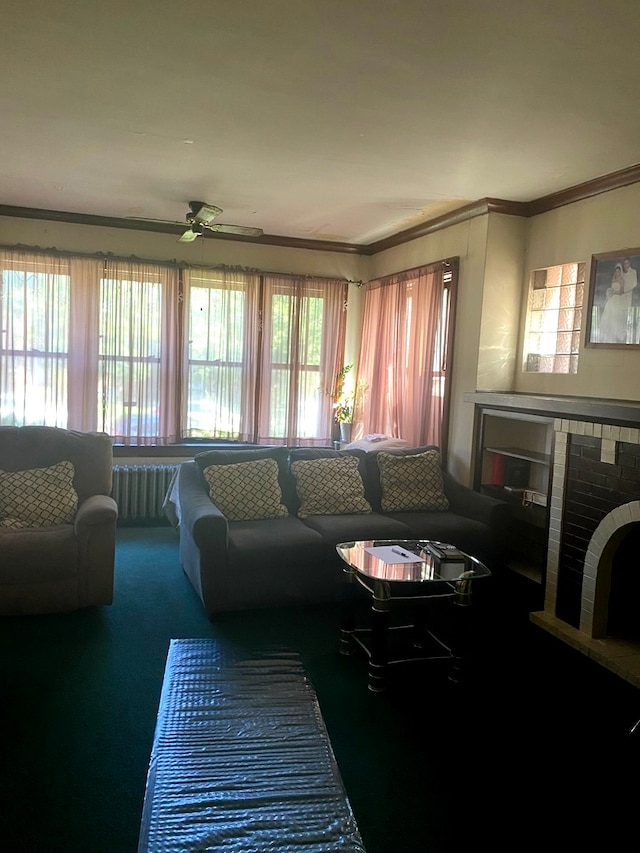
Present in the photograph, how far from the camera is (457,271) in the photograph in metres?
4.95

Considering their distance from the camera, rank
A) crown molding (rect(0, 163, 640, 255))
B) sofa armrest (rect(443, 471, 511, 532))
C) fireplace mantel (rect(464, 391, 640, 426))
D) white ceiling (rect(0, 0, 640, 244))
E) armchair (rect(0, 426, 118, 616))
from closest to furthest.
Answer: white ceiling (rect(0, 0, 640, 244)) → fireplace mantel (rect(464, 391, 640, 426)) → armchair (rect(0, 426, 118, 616)) → crown molding (rect(0, 163, 640, 255)) → sofa armrest (rect(443, 471, 511, 532))

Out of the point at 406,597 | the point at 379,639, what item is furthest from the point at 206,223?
the point at 379,639

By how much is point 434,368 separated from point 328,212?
1476 mm

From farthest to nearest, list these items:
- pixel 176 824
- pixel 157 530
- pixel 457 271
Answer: pixel 157 530 → pixel 457 271 → pixel 176 824

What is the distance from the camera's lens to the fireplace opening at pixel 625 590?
360cm

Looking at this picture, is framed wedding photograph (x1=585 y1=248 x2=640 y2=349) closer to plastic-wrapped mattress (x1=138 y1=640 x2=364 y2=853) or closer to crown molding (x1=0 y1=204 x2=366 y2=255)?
plastic-wrapped mattress (x1=138 y1=640 x2=364 y2=853)

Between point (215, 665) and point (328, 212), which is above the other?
point (328, 212)

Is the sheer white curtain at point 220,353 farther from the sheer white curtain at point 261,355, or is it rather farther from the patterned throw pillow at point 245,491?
the patterned throw pillow at point 245,491

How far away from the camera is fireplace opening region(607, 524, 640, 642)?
3604 millimetres

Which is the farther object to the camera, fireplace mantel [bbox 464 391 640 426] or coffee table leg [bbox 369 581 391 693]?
fireplace mantel [bbox 464 391 640 426]

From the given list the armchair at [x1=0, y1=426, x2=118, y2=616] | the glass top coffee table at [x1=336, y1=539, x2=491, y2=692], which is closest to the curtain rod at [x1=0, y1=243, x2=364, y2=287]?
the armchair at [x1=0, y1=426, x2=118, y2=616]

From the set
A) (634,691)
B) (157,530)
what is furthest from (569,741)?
(157,530)

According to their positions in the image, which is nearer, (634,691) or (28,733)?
(28,733)

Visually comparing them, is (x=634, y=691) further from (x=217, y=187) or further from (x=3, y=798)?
(x=217, y=187)
